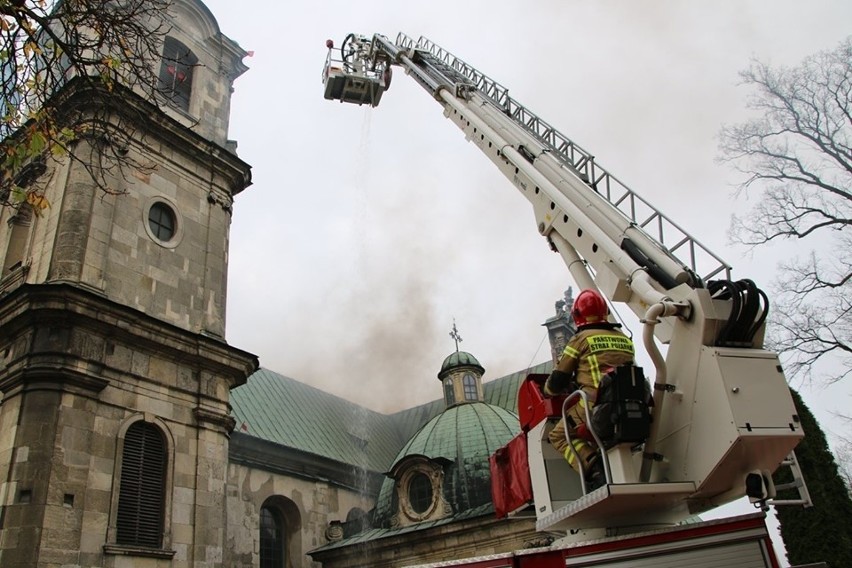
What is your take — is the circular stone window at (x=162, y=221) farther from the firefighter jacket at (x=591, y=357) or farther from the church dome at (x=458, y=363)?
the church dome at (x=458, y=363)

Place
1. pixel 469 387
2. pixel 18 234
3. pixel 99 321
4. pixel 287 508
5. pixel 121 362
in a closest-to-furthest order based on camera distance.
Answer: pixel 99 321 < pixel 121 362 < pixel 18 234 < pixel 287 508 < pixel 469 387

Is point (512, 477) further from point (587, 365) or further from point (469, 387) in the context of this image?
point (469, 387)

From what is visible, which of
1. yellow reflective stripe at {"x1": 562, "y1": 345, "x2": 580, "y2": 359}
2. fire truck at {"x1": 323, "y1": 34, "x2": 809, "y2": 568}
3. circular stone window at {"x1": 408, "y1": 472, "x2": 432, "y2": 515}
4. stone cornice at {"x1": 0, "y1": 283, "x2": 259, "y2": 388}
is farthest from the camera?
circular stone window at {"x1": 408, "y1": 472, "x2": 432, "y2": 515}

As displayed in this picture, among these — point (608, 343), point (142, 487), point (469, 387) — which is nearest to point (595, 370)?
point (608, 343)

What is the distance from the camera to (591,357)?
5762mm

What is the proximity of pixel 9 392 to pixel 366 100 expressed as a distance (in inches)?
400

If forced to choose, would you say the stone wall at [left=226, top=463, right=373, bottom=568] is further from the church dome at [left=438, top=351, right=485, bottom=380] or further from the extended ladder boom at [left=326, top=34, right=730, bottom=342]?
the extended ladder boom at [left=326, top=34, right=730, bottom=342]

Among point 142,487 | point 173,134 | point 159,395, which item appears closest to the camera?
point 142,487

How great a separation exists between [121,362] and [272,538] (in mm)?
13596

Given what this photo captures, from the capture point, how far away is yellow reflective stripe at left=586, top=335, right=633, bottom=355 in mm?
5754

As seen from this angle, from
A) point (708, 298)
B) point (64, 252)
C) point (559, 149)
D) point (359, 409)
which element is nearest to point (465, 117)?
point (559, 149)

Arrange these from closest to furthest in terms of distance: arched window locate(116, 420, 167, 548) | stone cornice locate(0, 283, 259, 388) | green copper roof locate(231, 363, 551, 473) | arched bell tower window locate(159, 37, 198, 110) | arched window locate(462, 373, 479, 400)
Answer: arched window locate(116, 420, 167, 548), stone cornice locate(0, 283, 259, 388), arched bell tower window locate(159, 37, 198, 110), green copper roof locate(231, 363, 551, 473), arched window locate(462, 373, 479, 400)

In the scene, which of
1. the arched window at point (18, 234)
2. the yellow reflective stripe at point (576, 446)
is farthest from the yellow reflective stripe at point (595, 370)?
the arched window at point (18, 234)

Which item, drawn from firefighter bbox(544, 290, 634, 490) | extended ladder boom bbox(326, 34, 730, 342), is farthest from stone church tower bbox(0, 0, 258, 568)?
firefighter bbox(544, 290, 634, 490)
